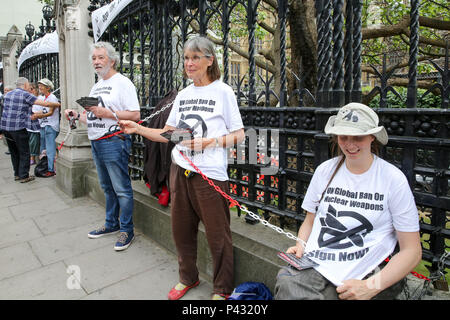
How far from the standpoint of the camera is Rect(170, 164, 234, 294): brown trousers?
8.92 ft

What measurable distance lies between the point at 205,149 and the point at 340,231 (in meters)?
1.17

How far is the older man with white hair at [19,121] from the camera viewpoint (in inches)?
291

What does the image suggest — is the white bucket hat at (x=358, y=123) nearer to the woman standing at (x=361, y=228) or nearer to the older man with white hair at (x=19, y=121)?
the woman standing at (x=361, y=228)

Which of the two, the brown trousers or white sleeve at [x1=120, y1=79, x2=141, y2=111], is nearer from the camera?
the brown trousers

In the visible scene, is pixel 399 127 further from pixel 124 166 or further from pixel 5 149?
pixel 5 149

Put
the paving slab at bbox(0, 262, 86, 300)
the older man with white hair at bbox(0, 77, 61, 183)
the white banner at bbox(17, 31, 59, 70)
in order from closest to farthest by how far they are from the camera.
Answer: the paving slab at bbox(0, 262, 86, 300) < the older man with white hair at bbox(0, 77, 61, 183) < the white banner at bbox(17, 31, 59, 70)

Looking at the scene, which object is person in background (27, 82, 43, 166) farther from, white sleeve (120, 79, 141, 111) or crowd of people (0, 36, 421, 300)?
white sleeve (120, 79, 141, 111)

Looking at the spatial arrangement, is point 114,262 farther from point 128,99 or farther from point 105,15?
point 105,15

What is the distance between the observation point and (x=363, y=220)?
6.34 ft

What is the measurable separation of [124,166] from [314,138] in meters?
2.30

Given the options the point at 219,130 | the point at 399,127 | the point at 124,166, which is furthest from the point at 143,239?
the point at 399,127

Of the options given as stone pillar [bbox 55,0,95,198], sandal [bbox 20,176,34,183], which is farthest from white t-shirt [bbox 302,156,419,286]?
sandal [bbox 20,176,34,183]

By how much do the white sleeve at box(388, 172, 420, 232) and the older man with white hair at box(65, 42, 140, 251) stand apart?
9.43ft

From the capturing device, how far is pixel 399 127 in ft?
7.62
